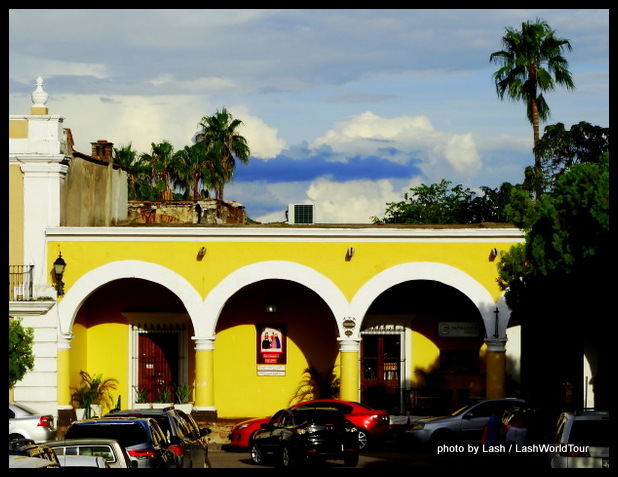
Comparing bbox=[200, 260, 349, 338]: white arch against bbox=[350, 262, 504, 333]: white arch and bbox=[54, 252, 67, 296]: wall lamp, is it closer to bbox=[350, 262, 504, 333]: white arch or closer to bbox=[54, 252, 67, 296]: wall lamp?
bbox=[350, 262, 504, 333]: white arch

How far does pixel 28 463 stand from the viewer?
13.7 meters

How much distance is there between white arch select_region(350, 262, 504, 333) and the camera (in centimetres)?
3025

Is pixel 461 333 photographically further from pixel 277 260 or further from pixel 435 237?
pixel 277 260

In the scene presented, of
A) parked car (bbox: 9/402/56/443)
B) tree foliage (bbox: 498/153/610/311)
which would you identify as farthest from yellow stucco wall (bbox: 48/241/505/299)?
parked car (bbox: 9/402/56/443)

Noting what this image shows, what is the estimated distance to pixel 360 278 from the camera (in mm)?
30375

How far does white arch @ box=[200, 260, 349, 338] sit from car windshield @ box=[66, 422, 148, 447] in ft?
39.2

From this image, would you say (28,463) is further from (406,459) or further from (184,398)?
(184,398)

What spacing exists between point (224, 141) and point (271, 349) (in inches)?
1056

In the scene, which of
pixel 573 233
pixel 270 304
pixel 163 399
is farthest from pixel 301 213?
pixel 573 233

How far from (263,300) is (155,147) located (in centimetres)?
2717

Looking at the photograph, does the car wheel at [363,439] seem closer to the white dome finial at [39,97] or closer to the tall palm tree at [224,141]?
the white dome finial at [39,97]

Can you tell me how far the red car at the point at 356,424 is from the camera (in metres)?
27.3

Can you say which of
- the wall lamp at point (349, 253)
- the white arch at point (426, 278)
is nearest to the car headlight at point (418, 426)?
the white arch at point (426, 278)

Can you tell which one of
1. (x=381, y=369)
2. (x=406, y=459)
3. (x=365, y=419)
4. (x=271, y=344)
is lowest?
(x=406, y=459)
